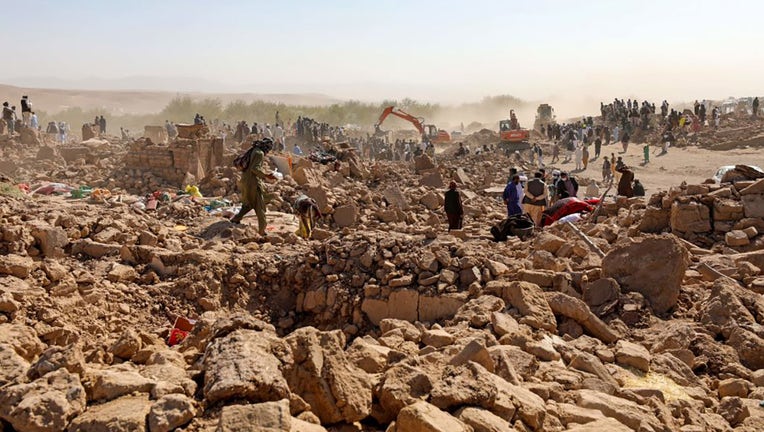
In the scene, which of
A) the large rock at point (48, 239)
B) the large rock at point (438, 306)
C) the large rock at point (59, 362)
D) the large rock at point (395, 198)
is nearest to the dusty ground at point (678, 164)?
the large rock at point (395, 198)

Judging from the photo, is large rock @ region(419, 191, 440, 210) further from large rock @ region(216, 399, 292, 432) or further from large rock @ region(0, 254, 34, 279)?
large rock @ region(216, 399, 292, 432)

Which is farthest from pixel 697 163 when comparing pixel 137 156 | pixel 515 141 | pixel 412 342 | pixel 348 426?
pixel 348 426

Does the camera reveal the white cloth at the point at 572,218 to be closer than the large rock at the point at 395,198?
Yes

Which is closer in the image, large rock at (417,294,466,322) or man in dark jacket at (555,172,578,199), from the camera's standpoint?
large rock at (417,294,466,322)

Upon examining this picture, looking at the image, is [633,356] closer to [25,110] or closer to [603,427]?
[603,427]

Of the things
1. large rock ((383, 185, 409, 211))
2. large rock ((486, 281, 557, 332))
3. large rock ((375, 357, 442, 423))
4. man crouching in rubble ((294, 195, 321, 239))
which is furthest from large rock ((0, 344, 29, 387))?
large rock ((383, 185, 409, 211))

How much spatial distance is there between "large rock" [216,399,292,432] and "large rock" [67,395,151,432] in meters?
0.33

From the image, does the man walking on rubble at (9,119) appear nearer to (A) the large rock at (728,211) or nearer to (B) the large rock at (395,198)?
(B) the large rock at (395,198)

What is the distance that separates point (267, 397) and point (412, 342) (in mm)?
1869

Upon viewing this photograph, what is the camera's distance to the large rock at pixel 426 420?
107 inches

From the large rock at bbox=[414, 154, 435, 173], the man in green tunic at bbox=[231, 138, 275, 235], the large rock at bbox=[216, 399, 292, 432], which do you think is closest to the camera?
the large rock at bbox=[216, 399, 292, 432]

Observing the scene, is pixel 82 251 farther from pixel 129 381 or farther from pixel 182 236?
pixel 129 381

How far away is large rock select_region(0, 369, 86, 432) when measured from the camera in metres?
2.53

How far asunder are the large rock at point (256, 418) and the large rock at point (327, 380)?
48 cm
